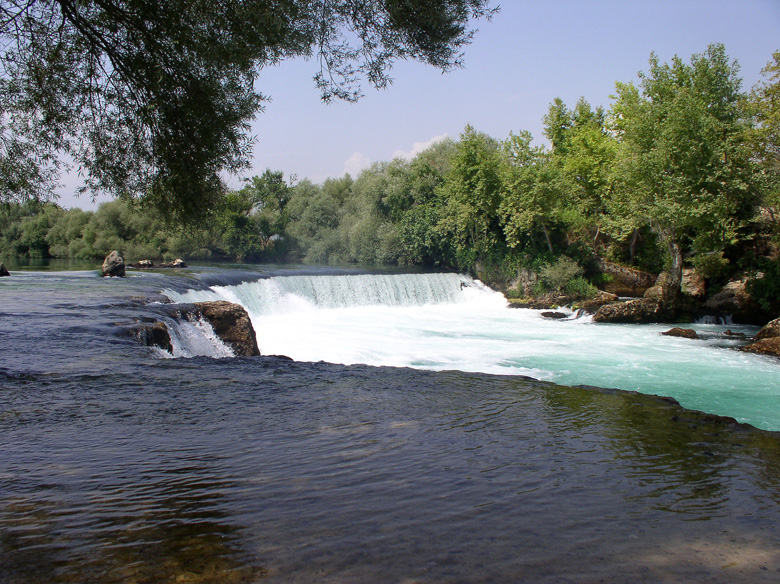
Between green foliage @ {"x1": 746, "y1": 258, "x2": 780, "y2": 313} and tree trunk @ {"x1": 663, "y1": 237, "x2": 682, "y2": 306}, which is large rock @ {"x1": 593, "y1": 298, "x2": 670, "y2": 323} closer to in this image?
tree trunk @ {"x1": 663, "y1": 237, "x2": 682, "y2": 306}

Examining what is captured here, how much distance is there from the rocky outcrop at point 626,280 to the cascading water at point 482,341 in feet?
12.2

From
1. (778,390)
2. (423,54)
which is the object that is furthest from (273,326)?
(778,390)

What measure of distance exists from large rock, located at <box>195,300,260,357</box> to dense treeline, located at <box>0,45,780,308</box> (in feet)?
8.34

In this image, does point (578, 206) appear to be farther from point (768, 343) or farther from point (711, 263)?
point (768, 343)

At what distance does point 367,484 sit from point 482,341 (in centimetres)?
1281

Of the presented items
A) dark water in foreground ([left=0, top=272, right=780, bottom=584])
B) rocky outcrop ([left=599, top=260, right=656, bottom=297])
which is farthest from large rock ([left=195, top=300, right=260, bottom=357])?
rocky outcrop ([left=599, top=260, right=656, bottom=297])

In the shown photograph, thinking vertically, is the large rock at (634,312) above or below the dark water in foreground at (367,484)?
above

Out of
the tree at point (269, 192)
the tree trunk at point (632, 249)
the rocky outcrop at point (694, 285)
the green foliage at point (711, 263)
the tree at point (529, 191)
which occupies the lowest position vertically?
the rocky outcrop at point (694, 285)

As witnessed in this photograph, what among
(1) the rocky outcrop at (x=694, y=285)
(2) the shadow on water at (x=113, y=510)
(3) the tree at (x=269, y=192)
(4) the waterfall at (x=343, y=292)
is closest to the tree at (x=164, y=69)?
(2) the shadow on water at (x=113, y=510)

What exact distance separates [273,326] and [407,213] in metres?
19.2

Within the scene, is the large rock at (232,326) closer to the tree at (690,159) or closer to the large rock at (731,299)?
the tree at (690,159)

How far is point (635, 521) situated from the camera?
3.00 metres

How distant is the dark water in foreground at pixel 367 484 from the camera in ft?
7.96

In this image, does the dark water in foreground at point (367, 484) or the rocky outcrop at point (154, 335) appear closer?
the dark water in foreground at point (367, 484)
